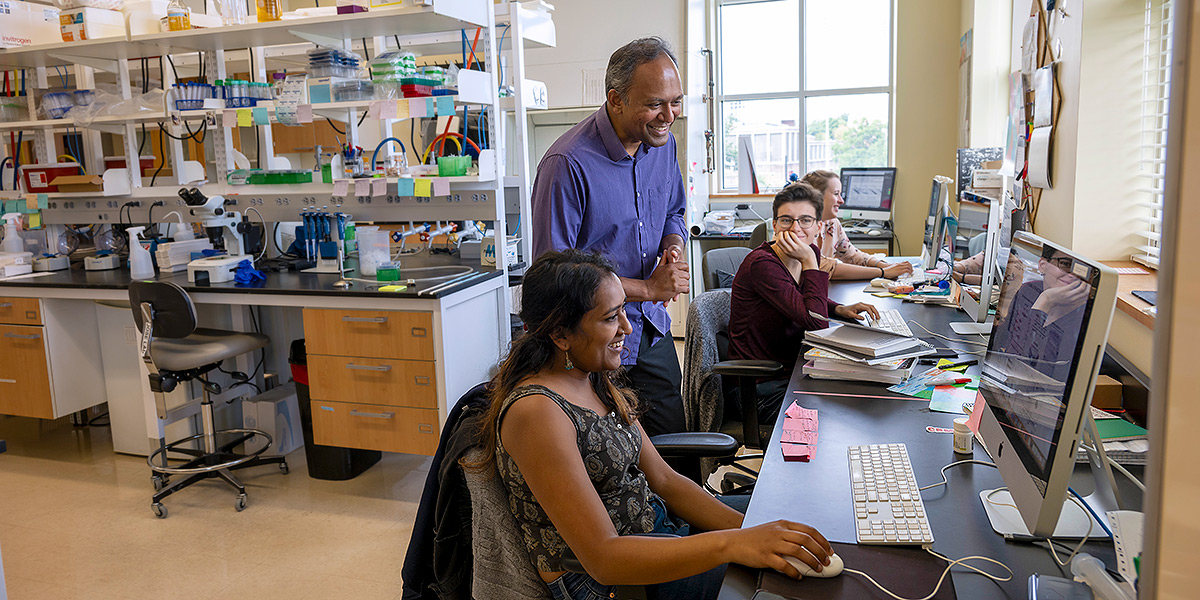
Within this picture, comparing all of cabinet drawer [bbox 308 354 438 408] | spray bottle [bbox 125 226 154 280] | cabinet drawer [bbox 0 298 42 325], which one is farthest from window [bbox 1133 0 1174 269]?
cabinet drawer [bbox 0 298 42 325]

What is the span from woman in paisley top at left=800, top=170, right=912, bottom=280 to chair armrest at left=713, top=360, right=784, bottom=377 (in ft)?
4.61

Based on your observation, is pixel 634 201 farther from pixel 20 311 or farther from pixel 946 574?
pixel 20 311

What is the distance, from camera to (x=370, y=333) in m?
3.10

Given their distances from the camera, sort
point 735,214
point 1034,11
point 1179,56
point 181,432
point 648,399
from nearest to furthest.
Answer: point 1179,56 → point 648,399 → point 1034,11 → point 181,432 → point 735,214

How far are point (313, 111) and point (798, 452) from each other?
2705mm

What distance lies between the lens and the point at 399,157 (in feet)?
11.5

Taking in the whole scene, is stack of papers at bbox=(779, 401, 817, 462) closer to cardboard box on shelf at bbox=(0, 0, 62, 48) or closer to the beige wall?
cardboard box on shelf at bbox=(0, 0, 62, 48)

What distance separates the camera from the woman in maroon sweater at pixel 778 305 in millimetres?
2523

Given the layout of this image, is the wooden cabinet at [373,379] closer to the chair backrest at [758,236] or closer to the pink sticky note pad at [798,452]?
the pink sticky note pad at [798,452]

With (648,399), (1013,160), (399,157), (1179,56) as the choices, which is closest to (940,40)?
(1013,160)

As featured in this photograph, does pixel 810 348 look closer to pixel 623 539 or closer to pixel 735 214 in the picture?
pixel 623 539

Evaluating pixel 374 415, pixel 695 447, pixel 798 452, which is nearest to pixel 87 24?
pixel 374 415

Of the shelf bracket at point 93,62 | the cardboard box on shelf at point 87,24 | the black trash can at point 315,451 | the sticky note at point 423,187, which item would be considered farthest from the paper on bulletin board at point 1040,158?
the shelf bracket at point 93,62

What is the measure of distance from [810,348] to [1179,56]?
6.13 ft
